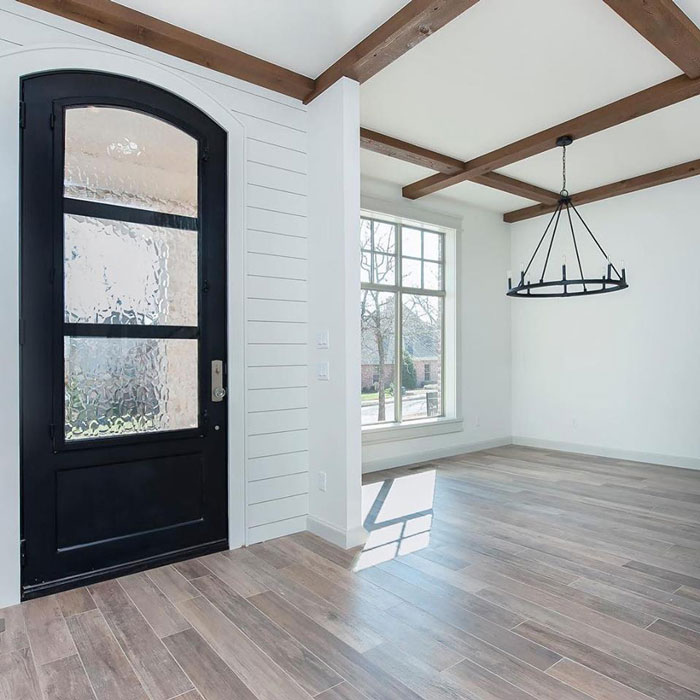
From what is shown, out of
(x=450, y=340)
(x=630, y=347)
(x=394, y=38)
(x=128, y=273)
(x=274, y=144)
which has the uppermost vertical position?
(x=394, y=38)

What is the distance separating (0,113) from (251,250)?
146 centimetres

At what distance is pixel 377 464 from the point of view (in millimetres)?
5551

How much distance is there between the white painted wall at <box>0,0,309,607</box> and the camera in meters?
3.04

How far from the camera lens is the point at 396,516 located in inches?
154

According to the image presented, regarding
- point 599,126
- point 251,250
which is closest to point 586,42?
point 599,126

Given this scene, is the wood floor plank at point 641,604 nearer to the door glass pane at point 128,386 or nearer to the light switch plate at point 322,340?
the light switch plate at point 322,340

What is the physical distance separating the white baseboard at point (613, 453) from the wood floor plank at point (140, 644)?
5.53 metres

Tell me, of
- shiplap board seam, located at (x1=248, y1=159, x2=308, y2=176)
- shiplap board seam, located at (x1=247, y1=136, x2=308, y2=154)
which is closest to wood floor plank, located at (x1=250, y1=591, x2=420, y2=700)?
shiplap board seam, located at (x1=248, y1=159, x2=308, y2=176)

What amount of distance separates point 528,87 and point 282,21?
1907mm

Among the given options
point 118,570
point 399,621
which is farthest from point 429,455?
point 118,570

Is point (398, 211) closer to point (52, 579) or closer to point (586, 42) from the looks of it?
point (586, 42)

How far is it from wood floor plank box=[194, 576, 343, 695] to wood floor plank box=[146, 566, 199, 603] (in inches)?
2.3

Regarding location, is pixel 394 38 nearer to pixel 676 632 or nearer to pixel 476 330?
pixel 676 632

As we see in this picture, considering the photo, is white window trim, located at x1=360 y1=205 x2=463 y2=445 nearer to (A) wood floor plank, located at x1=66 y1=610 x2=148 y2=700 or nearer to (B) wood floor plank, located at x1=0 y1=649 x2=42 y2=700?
(A) wood floor plank, located at x1=66 y1=610 x2=148 y2=700
